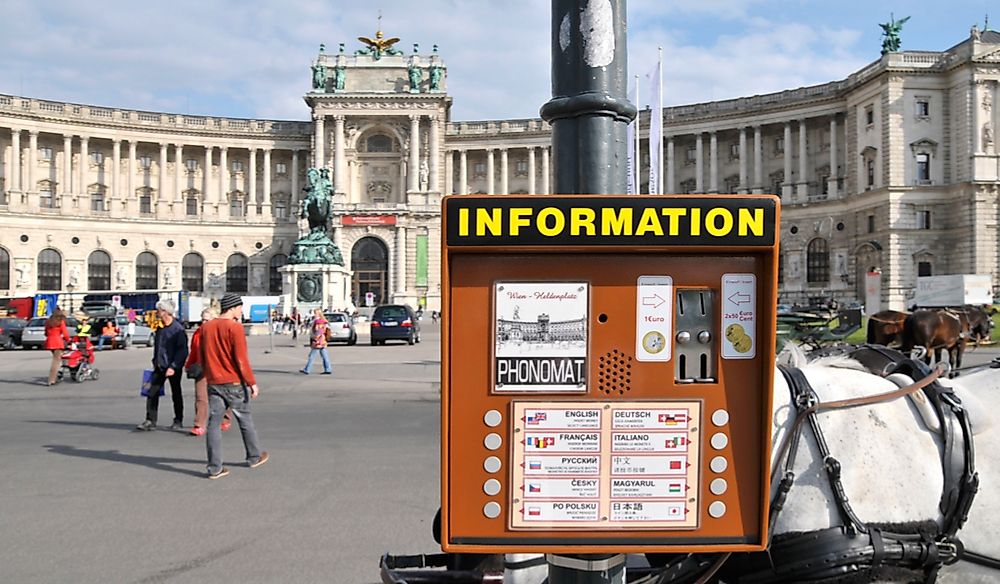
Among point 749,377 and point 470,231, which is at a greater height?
point 470,231

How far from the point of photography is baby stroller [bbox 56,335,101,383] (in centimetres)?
1730

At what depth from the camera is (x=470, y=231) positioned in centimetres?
224

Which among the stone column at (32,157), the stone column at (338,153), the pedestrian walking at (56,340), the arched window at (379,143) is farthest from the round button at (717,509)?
the stone column at (32,157)

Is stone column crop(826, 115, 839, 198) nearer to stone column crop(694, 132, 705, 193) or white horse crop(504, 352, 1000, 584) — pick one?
stone column crop(694, 132, 705, 193)

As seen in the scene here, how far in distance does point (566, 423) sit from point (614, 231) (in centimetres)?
56

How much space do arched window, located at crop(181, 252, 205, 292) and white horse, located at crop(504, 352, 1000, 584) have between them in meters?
72.2

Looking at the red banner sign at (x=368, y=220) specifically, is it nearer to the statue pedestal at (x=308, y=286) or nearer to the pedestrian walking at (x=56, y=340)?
the statue pedestal at (x=308, y=286)

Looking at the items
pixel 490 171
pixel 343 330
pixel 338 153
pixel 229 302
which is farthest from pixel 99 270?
pixel 229 302

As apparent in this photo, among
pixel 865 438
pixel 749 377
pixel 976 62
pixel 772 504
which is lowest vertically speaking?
pixel 772 504

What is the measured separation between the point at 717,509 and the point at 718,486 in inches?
2.6

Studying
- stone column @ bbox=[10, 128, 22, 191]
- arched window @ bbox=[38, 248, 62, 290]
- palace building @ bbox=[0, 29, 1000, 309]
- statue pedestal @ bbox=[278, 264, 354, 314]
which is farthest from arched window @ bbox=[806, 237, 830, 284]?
stone column @ bbox=[10, 128, 22, 191]

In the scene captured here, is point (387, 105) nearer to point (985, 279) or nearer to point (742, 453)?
point (985, 279)

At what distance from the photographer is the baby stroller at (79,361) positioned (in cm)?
1730

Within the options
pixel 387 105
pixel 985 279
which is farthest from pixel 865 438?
pixel 387 105
